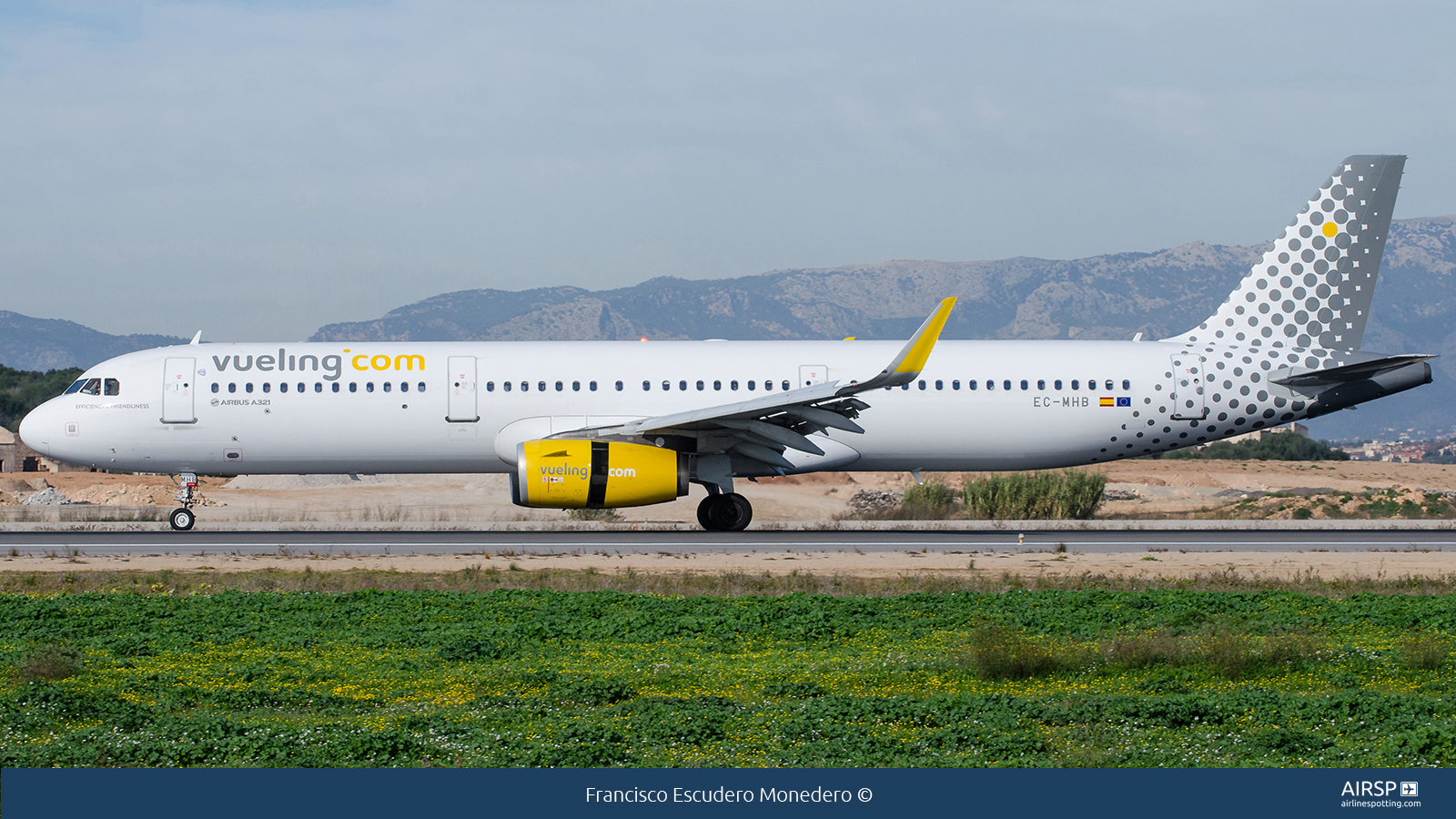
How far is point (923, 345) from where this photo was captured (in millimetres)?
20781

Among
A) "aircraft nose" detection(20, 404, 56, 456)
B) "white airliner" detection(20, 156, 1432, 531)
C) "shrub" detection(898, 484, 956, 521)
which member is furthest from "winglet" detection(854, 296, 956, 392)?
"aircraft nose" detection(20, 404, 56, 456)

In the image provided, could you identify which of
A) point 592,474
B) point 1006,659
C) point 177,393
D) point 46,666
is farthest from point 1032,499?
point 46,666

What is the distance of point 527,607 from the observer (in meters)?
14.3

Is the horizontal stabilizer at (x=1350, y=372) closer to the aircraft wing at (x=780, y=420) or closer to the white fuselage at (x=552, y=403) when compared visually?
the white fuselage at (x=552, y=403)

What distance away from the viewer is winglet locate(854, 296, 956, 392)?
67.2 feet

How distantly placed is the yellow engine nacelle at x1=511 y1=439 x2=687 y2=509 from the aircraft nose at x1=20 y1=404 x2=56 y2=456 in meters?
8.83

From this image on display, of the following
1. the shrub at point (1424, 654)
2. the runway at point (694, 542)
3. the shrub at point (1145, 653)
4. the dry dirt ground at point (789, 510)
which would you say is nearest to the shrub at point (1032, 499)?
the dry dirt ground at point (789, 510)

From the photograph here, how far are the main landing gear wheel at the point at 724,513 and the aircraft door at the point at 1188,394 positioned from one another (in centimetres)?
813

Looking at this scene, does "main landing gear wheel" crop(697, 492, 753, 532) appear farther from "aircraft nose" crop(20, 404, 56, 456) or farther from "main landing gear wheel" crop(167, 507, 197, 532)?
"aircraft nose" crop(20, 404, 56, 456)

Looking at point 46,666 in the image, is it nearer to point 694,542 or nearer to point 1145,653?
point 1145,653

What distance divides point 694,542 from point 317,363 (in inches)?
303

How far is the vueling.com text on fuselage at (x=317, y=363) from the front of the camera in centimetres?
2381

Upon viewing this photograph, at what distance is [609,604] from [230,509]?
24.4m

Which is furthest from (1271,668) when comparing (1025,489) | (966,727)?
(1025,489)
